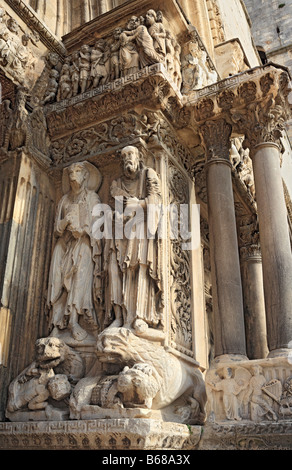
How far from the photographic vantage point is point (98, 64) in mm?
6793

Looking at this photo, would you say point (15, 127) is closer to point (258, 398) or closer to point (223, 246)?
point (223, 246)

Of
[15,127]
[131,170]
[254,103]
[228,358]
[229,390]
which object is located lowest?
[229,390]

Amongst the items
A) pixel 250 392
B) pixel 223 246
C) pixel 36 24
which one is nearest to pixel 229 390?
pixel 250 392

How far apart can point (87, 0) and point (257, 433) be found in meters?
7.73

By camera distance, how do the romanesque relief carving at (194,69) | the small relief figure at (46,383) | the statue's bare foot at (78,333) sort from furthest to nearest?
the romanesque relief carving at (194,69) → the statue's bare foot at (78,333) → the small relief figure at (46,383)

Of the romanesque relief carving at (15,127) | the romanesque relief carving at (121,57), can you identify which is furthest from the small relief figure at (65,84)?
the romanesque relief carving at (15,127)

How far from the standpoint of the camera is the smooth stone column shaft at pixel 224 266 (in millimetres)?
4996

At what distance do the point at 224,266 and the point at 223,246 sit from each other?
0.87 feet

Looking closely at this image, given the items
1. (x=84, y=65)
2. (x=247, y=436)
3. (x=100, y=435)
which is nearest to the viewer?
(x=100, y=435)

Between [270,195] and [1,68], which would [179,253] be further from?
[1,68]

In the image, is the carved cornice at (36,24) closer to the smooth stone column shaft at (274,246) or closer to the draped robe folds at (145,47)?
→ the draped robe folds at (145,47)

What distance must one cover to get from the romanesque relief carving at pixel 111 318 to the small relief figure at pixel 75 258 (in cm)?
1

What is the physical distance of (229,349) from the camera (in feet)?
16.0
